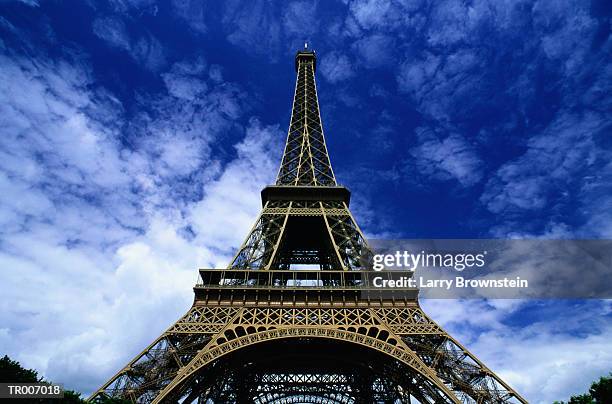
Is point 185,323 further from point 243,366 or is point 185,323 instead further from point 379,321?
point 379,321

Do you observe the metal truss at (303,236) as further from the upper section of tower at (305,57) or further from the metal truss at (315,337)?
the upper section of tower at (305,57)

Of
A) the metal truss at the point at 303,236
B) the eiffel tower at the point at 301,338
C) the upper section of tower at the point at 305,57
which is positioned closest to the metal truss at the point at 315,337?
the eiffel tower at the point at 301,338

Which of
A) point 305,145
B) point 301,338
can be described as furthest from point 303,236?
point 301,338

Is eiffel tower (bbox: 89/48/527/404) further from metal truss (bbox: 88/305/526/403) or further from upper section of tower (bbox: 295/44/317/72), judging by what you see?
upper section of tower (bbox: 295/44/317/72)

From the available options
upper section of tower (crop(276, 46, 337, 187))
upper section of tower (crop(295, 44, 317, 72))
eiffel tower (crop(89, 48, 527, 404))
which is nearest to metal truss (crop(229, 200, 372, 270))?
eiffel tower (crop(89, 48, 527, 404))

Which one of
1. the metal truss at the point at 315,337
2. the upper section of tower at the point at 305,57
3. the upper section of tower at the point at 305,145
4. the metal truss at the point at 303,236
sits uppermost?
the upper section of tower at the point at 305,57

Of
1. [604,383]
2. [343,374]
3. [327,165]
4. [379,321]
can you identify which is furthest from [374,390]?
[327,165]

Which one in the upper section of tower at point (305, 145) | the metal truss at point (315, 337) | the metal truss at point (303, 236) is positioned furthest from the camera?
the upper section of tower at point (305, 145)
